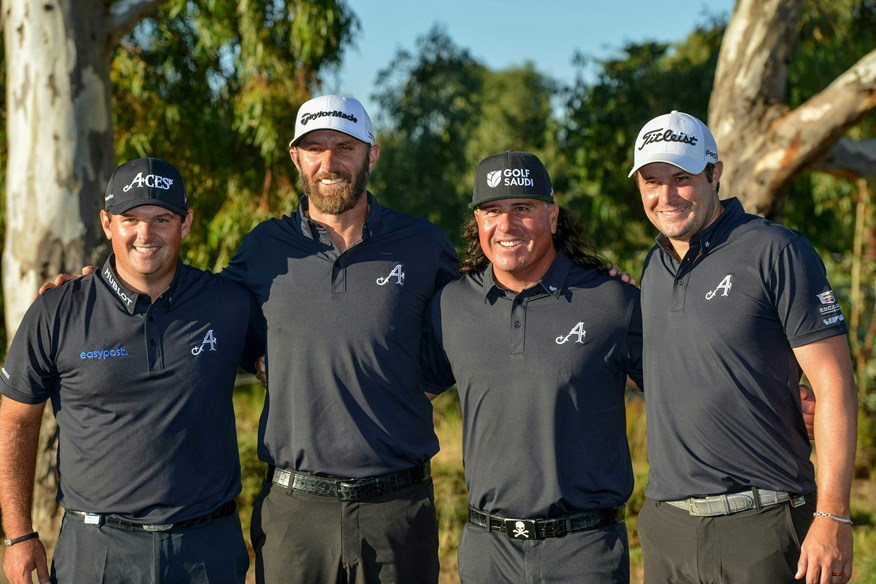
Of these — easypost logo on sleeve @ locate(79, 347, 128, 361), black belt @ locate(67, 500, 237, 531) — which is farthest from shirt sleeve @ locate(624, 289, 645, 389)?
easypost logo on sleeve @ locate(79, 347, 128, 361)

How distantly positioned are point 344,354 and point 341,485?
63 cm

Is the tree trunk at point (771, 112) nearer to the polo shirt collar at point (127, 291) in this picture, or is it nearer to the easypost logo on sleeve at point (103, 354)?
the polo shirt collar at point (127, 291)

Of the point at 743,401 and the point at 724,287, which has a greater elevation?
the point at 724,287

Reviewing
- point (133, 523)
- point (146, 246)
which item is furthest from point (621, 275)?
point (133, 523)

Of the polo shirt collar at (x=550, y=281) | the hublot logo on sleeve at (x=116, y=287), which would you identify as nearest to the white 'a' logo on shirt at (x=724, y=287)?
the polo shirt collar at (x=550, y=281)

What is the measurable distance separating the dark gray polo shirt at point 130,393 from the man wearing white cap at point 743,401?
2.05m

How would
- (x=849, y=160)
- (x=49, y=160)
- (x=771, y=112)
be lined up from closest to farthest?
(x=49, y=160), (x=771, y=112), (x=849, y=160)

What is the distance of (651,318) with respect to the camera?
450 cm

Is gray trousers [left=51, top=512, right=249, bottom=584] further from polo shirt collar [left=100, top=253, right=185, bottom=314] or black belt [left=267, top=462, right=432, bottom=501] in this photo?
polo shirt collar [left=100, top=253, right=185, bottom=314]

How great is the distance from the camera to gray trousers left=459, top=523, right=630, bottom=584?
440 cm

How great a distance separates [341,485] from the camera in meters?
4.87

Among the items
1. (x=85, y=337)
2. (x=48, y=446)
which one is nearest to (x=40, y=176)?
(x=48, y=446)

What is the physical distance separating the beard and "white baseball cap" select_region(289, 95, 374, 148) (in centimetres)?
22

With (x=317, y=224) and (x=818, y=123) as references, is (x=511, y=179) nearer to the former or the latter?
(x=317, y=224)
